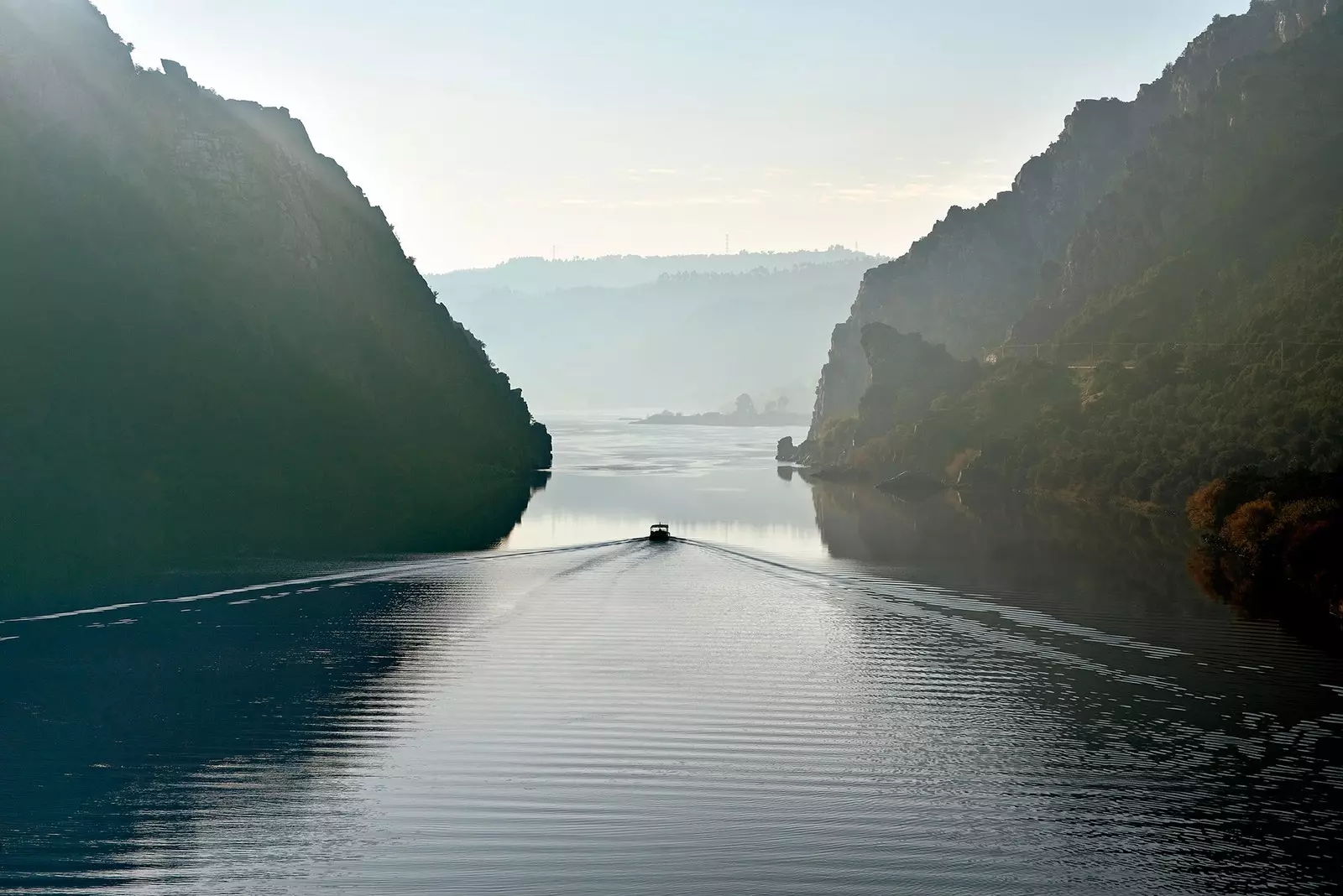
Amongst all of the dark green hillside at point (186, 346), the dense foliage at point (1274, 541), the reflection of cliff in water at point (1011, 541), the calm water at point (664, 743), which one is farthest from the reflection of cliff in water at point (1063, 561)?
the dark green hillside at point (186, 346)

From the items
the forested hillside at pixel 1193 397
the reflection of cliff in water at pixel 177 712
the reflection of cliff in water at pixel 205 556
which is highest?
the forested hillside at pixel 1193 397

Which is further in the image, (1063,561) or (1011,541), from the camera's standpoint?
(1011,541)

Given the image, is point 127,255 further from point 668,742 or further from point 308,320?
point 668,742

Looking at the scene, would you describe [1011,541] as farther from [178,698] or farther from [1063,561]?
[178,698]

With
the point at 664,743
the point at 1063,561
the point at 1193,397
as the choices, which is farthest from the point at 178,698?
the point at 1193,397

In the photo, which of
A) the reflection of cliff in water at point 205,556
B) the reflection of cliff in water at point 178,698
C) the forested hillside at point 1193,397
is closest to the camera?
the reflection of cliff in water at point 178,698

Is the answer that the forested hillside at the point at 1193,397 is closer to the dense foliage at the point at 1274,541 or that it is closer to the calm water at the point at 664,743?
the dense foliage at the point at 1274,541

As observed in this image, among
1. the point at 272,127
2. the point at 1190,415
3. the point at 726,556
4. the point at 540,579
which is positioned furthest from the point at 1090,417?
the point at 272,127
